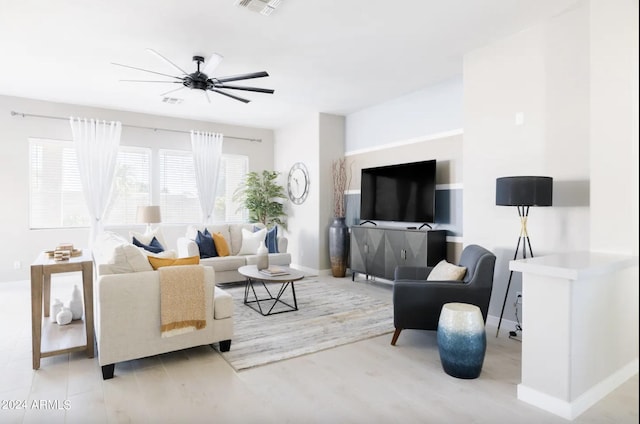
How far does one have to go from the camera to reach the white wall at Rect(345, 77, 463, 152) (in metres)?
4.74

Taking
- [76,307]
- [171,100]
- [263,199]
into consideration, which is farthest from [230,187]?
[76,307]

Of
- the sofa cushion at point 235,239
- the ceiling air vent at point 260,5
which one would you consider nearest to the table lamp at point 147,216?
the sofa cushion at point 235,239

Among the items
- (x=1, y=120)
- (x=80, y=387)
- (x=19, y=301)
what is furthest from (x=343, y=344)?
(x=1, y=120)

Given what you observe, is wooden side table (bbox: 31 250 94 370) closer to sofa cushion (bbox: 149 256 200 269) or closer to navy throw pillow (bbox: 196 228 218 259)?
sofa cushion (bbox: 149 256 200 269)

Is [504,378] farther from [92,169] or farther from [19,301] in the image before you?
[92,169]

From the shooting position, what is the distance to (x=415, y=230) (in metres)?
4.79

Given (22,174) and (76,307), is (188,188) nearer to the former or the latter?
(22,174)

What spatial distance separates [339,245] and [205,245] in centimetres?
207

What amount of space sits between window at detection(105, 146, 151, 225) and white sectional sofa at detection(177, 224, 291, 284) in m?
1.34

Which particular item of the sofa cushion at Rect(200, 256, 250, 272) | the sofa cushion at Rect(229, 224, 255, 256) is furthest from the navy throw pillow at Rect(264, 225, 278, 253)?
the sofa cushion at Rect(200, 256, 250, 272)

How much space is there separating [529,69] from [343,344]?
9.94 ft

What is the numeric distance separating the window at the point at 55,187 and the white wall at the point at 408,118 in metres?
4.50

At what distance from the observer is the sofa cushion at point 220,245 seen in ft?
18.2

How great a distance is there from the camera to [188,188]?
6984 mm
